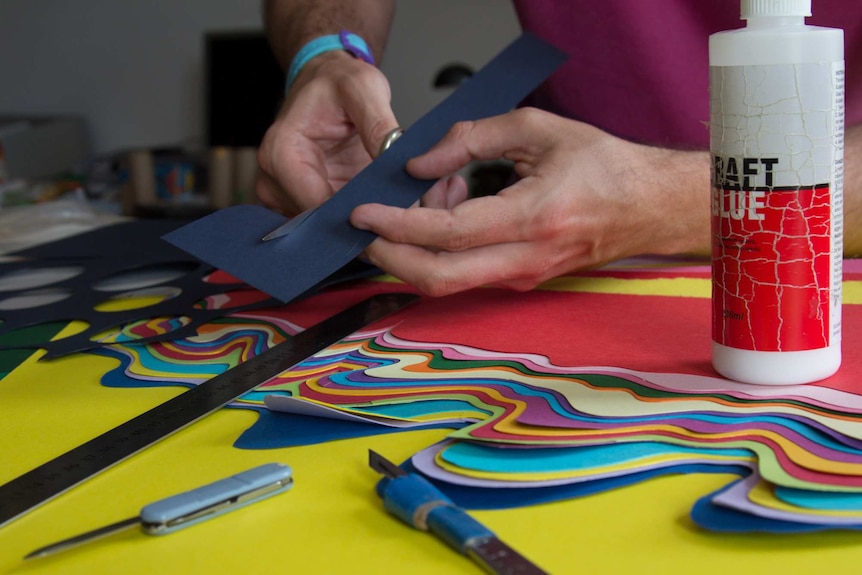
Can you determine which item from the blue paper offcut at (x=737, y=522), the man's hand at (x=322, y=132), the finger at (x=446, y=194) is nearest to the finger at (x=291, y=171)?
the man's hand at (x=322, y=132)

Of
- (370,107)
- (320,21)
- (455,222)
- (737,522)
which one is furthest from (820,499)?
(320,21)

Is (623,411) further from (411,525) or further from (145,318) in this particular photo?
(145,318)

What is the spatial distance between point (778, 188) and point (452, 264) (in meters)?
0.30

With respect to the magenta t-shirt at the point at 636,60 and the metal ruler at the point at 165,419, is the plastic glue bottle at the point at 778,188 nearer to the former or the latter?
the metal ruler at the point at 165,419

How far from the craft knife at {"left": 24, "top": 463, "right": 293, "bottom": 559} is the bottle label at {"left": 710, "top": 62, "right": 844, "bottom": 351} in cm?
32

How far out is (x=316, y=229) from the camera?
31.3 inches

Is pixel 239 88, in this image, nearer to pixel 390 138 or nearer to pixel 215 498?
pixel 390 138

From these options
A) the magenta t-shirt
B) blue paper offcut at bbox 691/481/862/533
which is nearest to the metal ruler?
blue paper offcut at bbox 691/481/862/533

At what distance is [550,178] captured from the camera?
31.3 inches

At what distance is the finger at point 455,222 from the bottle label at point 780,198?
223 mm

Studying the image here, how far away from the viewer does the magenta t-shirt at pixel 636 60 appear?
1205mm

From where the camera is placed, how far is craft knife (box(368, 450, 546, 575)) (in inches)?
16.5

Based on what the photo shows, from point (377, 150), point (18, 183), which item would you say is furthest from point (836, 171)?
point (18, 183)

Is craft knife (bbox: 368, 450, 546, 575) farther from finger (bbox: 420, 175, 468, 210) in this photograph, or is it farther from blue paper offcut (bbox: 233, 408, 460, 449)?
finger (bbox: 420, 175, 468, 210)
